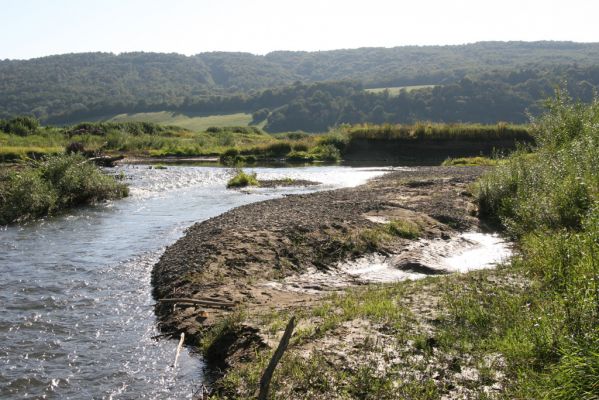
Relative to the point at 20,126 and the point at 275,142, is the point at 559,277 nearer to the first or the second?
the point at 275,142

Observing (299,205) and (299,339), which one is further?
(299,205)

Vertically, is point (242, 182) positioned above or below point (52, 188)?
below

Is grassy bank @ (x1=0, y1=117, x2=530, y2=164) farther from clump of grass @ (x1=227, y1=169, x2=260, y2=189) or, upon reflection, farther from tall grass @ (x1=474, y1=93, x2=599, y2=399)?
tall grass @ (x1=474, y1=93, x2=599, y2=399)

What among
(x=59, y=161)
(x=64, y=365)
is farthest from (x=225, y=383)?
(x=59, y=161)

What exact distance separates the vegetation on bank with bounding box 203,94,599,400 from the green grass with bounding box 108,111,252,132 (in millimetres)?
111791

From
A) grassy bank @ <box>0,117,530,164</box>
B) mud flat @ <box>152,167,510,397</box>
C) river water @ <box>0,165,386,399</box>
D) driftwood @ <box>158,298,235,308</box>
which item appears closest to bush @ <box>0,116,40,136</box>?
grassy bank @ <box>0,117,530,164</box>

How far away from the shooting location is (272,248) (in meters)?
14.0

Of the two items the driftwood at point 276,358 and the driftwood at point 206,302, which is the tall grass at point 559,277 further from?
the driftwood at point 206,302

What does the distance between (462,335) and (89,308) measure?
24.6 ft

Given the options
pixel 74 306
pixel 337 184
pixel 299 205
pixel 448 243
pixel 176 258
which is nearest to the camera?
pixel 74 306

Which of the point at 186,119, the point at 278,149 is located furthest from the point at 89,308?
the point at 186,119

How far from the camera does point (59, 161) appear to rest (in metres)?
23.4

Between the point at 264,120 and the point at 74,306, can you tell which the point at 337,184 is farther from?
the point at 264,120

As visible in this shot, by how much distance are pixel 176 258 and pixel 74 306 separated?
314 centimetres
